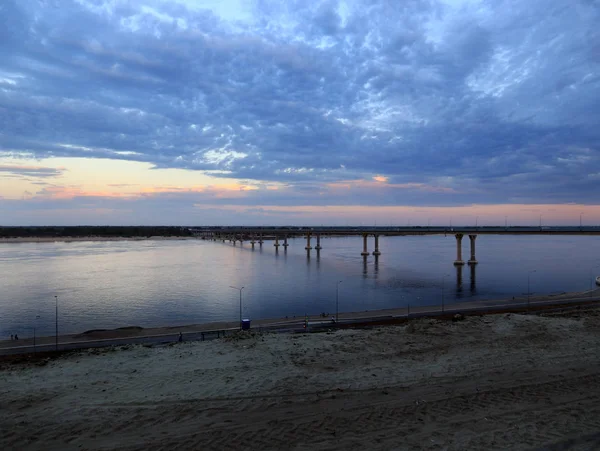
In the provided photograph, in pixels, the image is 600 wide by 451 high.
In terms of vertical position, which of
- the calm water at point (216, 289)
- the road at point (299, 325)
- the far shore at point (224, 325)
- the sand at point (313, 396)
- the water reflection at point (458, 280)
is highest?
the sand at point (313, 396)

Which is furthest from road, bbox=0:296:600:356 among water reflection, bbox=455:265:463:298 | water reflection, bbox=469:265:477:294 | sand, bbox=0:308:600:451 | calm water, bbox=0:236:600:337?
water reflection, bbox=469:265:477:294

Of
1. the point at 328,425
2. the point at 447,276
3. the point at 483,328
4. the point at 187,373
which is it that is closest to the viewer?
the point at 328,425

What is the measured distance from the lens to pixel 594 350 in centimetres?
2139

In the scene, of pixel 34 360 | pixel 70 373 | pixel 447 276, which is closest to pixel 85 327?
pixel 34 360

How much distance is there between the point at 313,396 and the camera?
1494 centimetres

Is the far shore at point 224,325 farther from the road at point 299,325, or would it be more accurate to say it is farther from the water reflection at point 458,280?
the water reflection at point 458,280

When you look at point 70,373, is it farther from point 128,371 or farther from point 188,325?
point 188,325

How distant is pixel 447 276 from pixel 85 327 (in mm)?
57230

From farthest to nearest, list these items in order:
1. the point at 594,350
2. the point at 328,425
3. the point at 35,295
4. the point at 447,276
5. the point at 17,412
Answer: the point at 447,276 < the point at 35,295 < the point at 594,350 < the point at 17,412 < the point at 328,425

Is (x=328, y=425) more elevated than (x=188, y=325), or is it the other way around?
(x=328, y=425)

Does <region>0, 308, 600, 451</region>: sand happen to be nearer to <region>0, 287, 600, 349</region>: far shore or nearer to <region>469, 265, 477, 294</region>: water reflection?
<region>0, 287, 600, 349</region>: far shore

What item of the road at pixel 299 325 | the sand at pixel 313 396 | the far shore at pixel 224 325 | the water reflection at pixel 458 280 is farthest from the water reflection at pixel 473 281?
the sand at pixel 313 396

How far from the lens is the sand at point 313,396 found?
39.4ft

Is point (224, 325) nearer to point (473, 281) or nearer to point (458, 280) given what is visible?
point (458, 280)
